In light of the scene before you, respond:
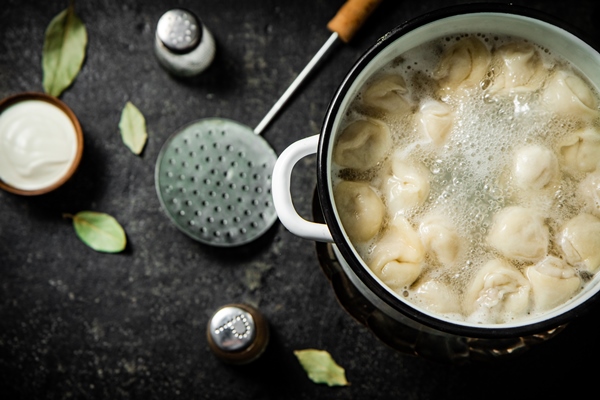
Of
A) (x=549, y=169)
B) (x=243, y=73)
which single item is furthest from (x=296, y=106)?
(x=549, y=169)

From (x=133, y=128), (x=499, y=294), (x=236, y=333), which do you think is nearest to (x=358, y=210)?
(x=499, y=294)

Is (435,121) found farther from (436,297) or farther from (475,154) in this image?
(436,297)

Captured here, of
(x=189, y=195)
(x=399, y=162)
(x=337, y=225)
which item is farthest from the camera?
(x=189, y=195)

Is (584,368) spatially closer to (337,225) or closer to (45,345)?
(337,225)

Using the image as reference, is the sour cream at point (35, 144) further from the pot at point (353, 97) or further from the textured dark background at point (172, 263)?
the pot at point (353, 97)

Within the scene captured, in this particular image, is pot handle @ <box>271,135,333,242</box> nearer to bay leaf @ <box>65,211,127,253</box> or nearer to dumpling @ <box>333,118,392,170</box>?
dumpling @ <box>333,118,392,170</box>

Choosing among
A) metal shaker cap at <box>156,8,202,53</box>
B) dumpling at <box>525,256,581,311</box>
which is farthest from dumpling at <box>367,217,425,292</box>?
metal shaker cap at <box>156,8,202,53</box>
